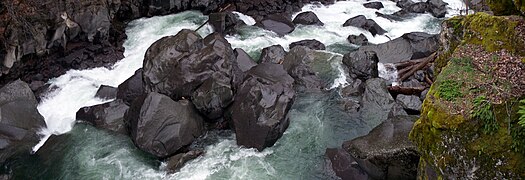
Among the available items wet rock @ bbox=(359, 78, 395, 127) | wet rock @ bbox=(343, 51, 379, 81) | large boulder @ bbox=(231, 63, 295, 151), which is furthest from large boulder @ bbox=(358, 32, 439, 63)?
large boulder @ bbox=(231, 63, 295, 151)

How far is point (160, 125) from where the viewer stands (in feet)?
40.3

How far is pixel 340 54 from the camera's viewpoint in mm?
17641

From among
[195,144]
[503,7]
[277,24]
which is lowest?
[195,144]

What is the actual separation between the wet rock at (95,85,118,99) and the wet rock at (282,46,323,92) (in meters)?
6.21

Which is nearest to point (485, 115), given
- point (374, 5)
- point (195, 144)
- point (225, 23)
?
point (195, 144)

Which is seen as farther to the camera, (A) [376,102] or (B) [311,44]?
(B) [311,44]

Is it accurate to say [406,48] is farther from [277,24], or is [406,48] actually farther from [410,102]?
[277,24]

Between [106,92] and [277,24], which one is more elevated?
[277,24]

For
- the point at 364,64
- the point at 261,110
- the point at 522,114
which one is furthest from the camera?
the point at 364,64

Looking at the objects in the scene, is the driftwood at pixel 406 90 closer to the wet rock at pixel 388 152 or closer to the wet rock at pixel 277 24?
the wet rock at pixel 388 152

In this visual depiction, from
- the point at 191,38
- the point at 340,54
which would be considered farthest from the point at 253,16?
the point at 191,38

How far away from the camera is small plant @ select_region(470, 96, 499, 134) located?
24.6ft

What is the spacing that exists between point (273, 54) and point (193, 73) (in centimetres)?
418

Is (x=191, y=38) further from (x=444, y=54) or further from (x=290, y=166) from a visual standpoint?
(x=444, y=54)
